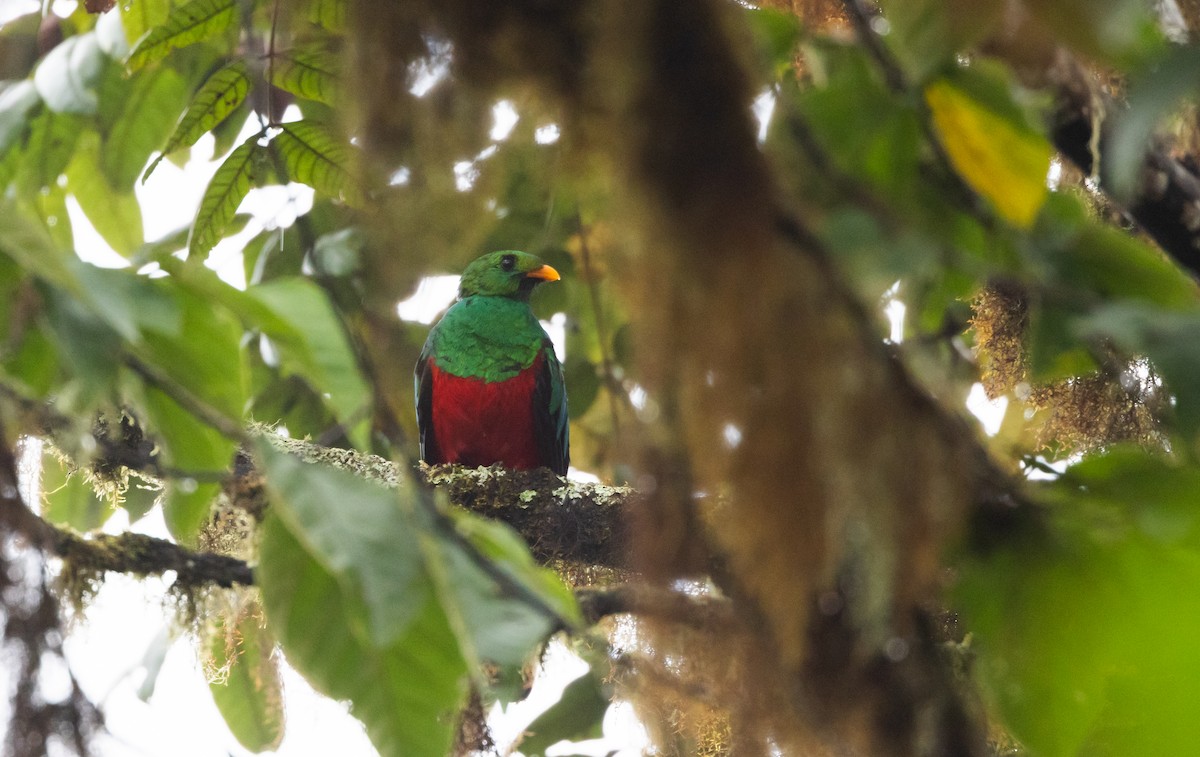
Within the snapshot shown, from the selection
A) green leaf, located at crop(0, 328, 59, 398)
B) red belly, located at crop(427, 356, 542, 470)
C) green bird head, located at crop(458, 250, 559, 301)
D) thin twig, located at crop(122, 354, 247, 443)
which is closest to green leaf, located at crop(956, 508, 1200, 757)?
thin twig, located at crop(122, 354, 247, 443)

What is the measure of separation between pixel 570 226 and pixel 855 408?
118 inches

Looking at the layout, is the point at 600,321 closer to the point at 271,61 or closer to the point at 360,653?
the point at 271,61

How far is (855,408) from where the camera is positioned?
2.48ft

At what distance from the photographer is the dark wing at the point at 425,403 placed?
207 inches

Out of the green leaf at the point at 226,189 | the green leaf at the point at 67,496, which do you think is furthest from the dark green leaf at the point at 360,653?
the green leaf at the point at 67,496

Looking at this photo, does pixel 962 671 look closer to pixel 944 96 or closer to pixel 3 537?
pixel 944 96

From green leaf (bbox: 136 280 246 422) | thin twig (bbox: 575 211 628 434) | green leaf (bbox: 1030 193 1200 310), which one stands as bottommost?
green leaf (bbox: 136 280 246 422)

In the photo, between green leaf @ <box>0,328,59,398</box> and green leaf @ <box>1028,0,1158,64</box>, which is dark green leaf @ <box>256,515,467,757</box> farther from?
green leaf @ <box>1028,0,1158,64</box>

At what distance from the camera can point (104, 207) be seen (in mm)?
3523

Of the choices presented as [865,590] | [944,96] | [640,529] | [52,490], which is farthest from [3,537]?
[52,490]

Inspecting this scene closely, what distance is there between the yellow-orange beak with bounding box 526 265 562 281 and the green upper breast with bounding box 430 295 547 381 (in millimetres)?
321

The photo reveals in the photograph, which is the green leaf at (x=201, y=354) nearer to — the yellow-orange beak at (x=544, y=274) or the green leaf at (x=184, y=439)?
the green leaf at (x=184, y=439)

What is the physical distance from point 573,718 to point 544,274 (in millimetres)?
1978

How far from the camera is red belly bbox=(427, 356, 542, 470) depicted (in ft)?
17.0
